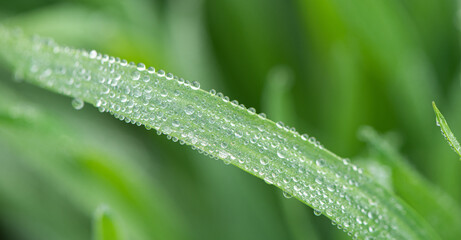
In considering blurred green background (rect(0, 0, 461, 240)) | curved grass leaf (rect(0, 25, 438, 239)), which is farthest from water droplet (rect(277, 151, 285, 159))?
blurred green background (rect(0, 0, 461, 240))

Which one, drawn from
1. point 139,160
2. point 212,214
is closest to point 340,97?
point 212,214

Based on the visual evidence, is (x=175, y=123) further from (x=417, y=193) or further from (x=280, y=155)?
(x=417, y=193)

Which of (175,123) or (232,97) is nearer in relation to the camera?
(175,123)

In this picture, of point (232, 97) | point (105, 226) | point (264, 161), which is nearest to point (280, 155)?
point (264, 161)

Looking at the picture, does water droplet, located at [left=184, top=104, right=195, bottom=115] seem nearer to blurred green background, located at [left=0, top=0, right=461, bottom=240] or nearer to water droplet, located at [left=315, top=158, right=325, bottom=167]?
water droplet, located at [left=315, top=158, right=325, bottom=167]

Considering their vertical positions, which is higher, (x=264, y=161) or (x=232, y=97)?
(x=232, y=97)

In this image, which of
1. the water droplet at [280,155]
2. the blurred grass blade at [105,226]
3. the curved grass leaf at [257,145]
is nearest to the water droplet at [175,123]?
the curved grass leaf at [257,145]
